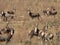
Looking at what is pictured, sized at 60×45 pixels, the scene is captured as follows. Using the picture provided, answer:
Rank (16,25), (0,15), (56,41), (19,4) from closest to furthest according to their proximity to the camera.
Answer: (56,41), (16,25), (0,15), (19,4)

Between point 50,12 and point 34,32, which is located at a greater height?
point 50,12

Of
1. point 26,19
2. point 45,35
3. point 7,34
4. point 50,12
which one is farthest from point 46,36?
point 50,12

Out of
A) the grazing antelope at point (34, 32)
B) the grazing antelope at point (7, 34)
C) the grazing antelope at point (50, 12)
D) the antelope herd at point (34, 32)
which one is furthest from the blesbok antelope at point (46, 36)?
the grazing antelope at point (50, 12)

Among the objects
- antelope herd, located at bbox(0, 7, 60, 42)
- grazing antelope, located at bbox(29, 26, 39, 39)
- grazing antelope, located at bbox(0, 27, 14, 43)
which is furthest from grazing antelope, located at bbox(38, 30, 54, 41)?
grazing antelope, located at bbox(0, 27, 14, 43)

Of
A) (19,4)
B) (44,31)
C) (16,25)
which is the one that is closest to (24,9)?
(19,4)

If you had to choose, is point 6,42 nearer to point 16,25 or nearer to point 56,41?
point 16,25

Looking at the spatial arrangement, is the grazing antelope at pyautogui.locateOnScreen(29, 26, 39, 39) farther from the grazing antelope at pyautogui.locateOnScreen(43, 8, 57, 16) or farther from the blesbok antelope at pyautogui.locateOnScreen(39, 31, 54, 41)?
the grazing antelope at pyautogui.locateOnScreen(43, 8, 57, 16)

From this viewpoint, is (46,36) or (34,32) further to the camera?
(34,32)

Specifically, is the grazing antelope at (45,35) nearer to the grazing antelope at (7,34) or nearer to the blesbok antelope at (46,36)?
the blesbok antelope at (46,36)

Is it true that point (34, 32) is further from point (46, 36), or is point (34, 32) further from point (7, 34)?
point (7, 34)
